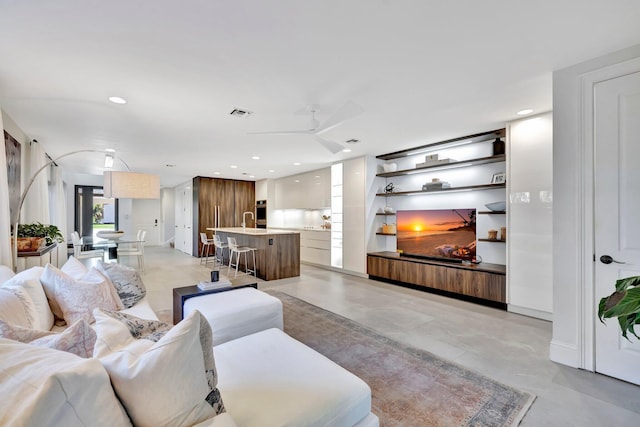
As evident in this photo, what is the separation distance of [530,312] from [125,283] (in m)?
4.45

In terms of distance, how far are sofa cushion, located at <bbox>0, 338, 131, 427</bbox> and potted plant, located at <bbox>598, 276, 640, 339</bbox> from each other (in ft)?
6.67

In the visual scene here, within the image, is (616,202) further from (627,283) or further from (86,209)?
(86,209)

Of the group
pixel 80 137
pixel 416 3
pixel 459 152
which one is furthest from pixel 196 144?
pixel 459 152

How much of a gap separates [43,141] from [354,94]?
493 centimetres

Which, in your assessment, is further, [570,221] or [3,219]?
[3,219]

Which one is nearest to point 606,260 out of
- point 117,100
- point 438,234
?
point 438,234

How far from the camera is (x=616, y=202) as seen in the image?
2.14 m

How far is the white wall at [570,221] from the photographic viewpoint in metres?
2.27

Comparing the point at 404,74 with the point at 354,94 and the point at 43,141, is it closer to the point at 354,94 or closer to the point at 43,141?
the point at 354,94

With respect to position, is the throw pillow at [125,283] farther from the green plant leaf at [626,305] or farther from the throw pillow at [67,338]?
the green plant leaf at [626,305]

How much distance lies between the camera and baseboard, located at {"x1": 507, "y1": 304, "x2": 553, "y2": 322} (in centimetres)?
329

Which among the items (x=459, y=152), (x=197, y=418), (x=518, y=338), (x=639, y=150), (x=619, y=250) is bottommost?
(x=518, y=338)

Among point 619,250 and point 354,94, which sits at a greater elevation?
point 354,94

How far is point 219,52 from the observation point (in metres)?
2.06
